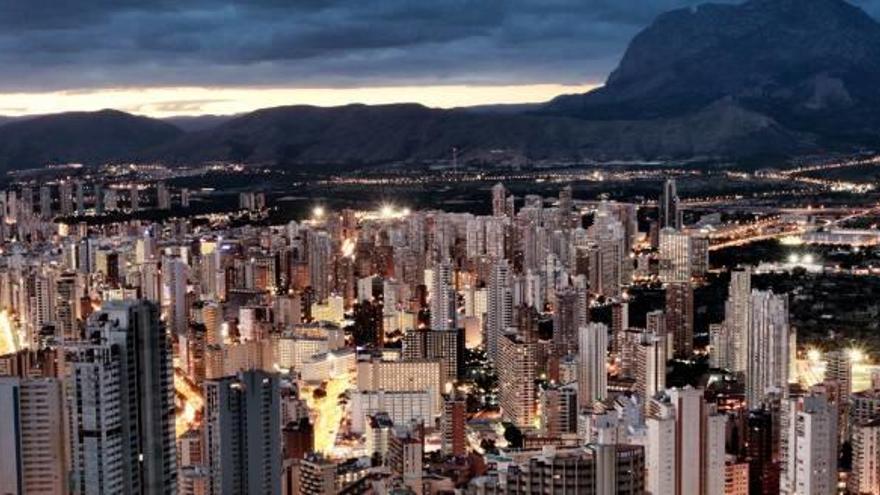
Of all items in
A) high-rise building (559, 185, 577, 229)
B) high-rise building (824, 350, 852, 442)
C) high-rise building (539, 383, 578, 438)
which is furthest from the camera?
high-rise building (559, 185, 577, 229)

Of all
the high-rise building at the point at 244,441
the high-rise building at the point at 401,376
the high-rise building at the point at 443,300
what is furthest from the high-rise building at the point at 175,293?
the high-rise building at the point at 244,441

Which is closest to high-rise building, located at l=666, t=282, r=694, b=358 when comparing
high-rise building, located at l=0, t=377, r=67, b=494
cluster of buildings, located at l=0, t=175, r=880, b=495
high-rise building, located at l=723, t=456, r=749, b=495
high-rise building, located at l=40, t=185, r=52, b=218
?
cluster of buildings, located at l=0, t=175, r=880, b=495

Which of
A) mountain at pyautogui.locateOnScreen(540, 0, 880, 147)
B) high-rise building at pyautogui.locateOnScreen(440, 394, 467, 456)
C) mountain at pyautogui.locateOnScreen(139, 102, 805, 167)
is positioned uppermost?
mountain at pyautogui.locateOnScreen(540, 0, 880, 147)

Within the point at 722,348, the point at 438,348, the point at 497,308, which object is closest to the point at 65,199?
the point at 497,308

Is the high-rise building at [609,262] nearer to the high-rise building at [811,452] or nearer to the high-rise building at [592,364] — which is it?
the high-rise building at [592,364]

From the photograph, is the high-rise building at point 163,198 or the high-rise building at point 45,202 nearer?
the high-rise building at point 45,202

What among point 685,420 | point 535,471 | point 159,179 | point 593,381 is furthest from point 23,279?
point 159,179

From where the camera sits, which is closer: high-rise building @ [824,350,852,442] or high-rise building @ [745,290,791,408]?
high-rise building @ [824,350,852,442]

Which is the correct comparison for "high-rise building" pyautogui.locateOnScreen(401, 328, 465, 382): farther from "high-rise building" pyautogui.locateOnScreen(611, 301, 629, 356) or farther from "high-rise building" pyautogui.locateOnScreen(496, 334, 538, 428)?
"high-rise building" pyautogui.locateOnScreen(611, 301, 629, 356)
